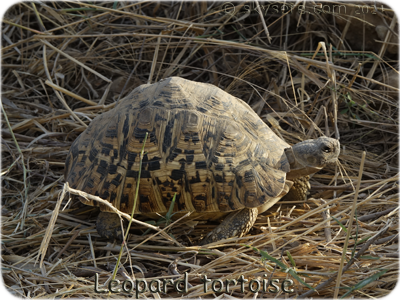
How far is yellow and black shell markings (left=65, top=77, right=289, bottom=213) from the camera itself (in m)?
3.01

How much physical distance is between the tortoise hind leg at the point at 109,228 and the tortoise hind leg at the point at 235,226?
62cm

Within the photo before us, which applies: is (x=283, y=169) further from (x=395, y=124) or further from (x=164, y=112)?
(x=395, y=124)

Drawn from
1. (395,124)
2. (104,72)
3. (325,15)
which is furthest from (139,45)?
(395,124)

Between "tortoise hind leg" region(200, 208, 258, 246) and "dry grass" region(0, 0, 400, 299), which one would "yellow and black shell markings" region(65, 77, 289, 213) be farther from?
"dry grass" region(0, 0, 400, 299)

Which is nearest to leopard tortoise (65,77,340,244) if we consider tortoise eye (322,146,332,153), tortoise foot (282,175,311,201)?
tortoise eye (322,146,332,153)

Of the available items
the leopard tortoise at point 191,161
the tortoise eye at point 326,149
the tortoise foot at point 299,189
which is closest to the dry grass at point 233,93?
the tortoise foot at point 299,189

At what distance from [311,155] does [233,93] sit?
1494 millimetres

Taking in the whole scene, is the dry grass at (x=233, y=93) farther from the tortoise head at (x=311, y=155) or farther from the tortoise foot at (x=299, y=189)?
the tortoise head at (x=311, y=155)

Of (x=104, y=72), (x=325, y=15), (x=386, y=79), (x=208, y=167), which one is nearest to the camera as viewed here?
(x=208, y=167)

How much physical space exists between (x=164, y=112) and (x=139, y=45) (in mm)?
1962

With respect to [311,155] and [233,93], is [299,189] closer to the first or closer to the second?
[311,155]

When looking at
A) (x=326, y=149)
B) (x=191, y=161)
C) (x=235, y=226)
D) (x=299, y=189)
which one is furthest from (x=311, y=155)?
(x=191, y=161)

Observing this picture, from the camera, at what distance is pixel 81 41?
4.96 m

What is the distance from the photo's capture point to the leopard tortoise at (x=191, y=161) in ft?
9.87
